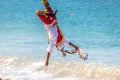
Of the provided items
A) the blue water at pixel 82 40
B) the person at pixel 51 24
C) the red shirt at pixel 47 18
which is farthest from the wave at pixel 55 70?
the red shirt at pixel 47 18

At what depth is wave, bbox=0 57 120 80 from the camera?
13227 millimetres

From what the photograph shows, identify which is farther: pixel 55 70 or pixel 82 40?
pixel 82 40

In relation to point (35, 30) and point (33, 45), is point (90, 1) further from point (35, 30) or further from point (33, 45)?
point (33, 45)

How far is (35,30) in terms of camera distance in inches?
1120

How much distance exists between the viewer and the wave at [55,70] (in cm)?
1323

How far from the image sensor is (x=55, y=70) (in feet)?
46.3

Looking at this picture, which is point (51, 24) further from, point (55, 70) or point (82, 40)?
point (82, 40)

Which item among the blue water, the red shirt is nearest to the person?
the red shirt

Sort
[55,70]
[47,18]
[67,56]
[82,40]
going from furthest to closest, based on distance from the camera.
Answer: [82,40], [67,56], [55,70], [47,18]

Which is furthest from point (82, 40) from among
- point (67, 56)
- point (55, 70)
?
point (55, 70)

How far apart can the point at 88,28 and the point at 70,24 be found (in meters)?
3.16

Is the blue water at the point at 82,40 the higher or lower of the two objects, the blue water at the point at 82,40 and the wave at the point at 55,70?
the higher

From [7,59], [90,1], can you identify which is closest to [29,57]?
[7,59]

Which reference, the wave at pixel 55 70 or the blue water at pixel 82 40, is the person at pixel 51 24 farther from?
the blue water at pixel 82 40
